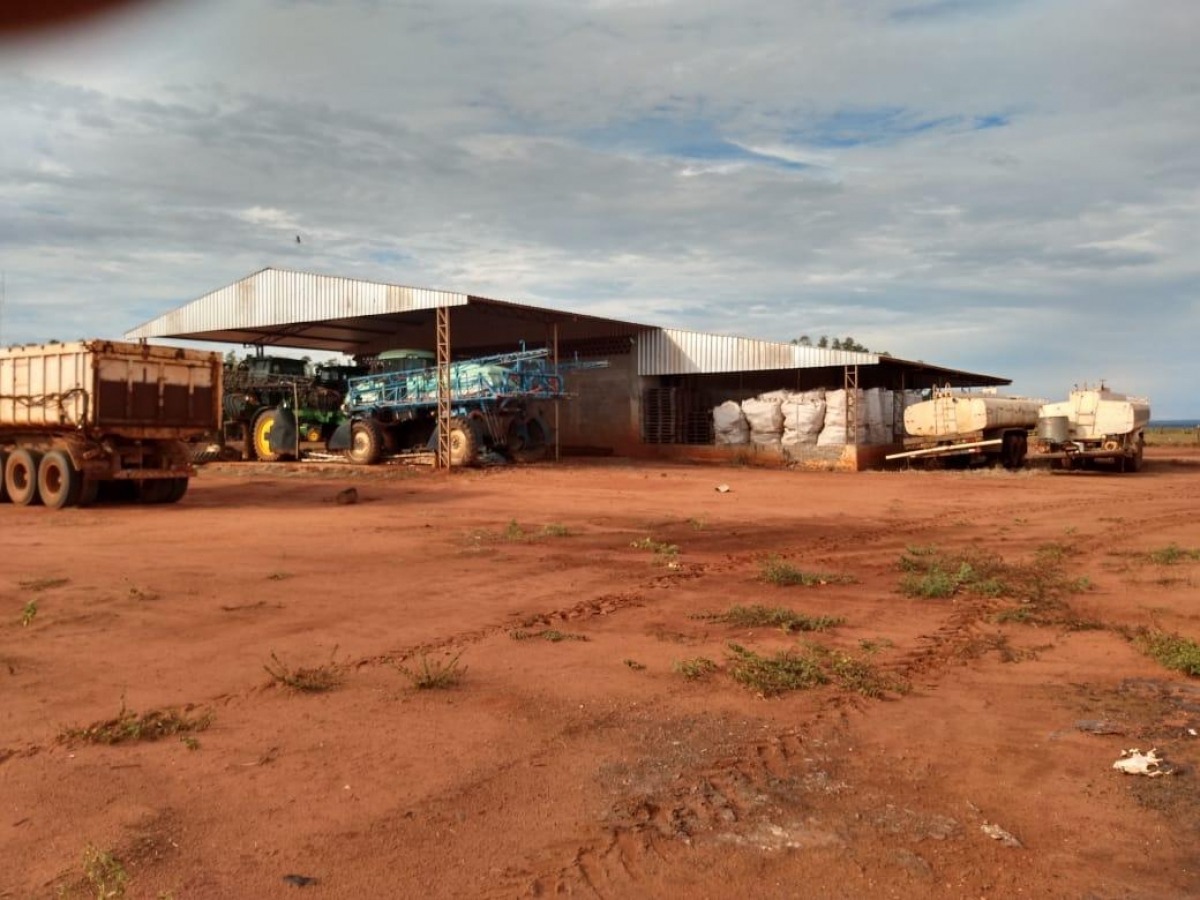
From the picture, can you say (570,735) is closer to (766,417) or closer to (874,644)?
(874,644)

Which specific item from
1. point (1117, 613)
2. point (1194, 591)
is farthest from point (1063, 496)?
point (1117, 613)

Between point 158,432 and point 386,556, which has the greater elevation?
point 158,432

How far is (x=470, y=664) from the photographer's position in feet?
19.3

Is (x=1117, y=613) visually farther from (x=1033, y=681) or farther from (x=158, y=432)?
(x=158, y=432)

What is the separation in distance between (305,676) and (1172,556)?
9.25 meters

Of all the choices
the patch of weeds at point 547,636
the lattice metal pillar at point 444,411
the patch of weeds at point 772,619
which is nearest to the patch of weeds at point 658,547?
the patch of weeds at point 772,619

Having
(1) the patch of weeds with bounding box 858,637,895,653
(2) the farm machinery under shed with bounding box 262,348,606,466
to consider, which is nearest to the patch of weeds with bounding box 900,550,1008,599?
(1) the patch of weeds with bounding box 858,637,895,653

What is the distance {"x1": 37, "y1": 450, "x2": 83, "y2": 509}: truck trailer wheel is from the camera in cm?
1452

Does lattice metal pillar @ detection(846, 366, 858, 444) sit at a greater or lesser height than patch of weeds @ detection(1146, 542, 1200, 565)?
greater

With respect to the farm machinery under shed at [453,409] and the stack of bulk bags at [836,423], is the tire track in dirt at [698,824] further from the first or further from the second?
the stack of bulk bags at [836,423]

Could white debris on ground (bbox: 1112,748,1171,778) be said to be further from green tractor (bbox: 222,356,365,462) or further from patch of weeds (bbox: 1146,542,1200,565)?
green tractor (bbox: 222,356,365,462)

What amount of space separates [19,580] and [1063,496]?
685 inches

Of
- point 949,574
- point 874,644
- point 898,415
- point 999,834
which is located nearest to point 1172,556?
point 949,574

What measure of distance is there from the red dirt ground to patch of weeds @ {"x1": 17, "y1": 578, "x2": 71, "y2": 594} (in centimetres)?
6
